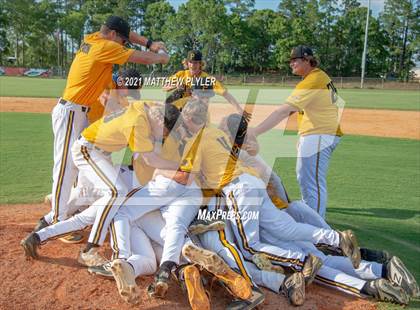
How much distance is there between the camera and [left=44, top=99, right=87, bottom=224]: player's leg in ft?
17.3

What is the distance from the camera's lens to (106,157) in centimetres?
517

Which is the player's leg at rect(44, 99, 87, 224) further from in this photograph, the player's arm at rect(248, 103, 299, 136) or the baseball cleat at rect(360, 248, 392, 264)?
the baseball cleat at rect(360, 248, 392, 264)

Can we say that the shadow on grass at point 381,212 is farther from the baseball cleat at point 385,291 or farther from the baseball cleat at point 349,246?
the baseball cleat at point 385,291

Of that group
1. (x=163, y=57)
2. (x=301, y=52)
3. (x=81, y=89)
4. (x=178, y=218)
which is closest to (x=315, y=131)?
(x=301, y=52)

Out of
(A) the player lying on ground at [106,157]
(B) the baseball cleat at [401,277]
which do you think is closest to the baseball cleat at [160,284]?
(A) the player lying on ground at [106,157]

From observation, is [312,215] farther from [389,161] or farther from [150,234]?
[389,161]

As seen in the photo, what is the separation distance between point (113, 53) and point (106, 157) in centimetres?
121

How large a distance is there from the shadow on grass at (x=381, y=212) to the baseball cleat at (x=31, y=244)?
4653 millimetres

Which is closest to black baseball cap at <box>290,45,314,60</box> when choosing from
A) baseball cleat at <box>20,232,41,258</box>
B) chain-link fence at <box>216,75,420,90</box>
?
baseball cleat at <box>20,232,41,258</box>

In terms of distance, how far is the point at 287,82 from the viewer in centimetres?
5756

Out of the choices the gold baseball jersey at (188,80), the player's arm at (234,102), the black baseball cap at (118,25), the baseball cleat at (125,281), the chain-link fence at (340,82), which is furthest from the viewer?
the chain-link fence at (340,82)

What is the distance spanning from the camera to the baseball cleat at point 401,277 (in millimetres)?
4301

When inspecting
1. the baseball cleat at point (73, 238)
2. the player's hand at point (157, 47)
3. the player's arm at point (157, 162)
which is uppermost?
the player's hand at point (157, 47)

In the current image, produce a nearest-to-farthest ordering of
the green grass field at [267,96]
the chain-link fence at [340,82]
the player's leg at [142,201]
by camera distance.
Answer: the player's leg at [142,201] → the green grass field at [267,96] → the chain-link fence at [340,82]
